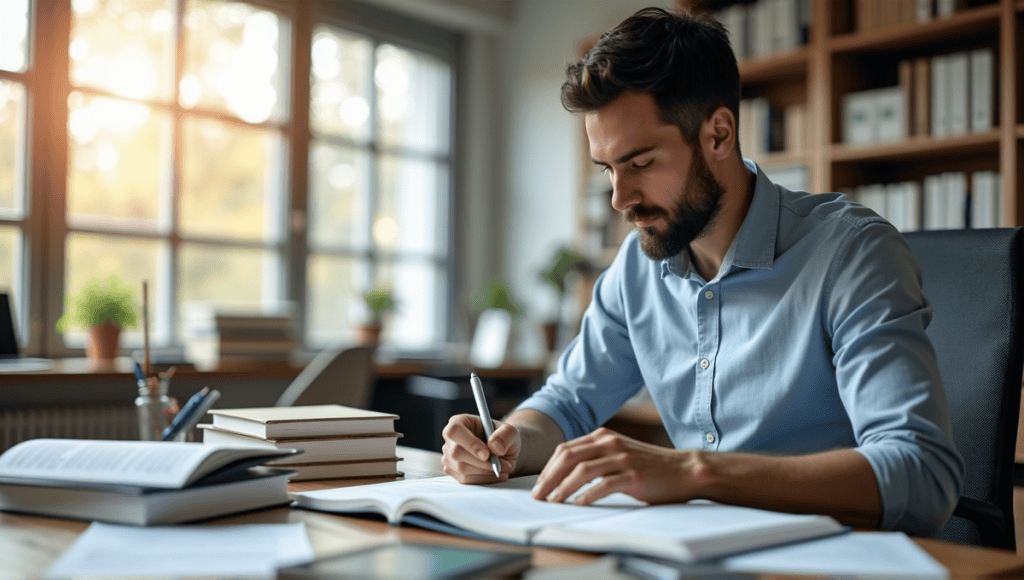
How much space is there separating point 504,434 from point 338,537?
36cm

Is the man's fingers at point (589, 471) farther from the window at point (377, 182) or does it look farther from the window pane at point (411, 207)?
the window pane at point (411, 207)

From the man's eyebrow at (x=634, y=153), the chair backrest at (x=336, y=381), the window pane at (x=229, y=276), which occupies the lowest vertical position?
the chair backrest at (x=336, y=381)

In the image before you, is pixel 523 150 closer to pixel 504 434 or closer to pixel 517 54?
pixel 517 54

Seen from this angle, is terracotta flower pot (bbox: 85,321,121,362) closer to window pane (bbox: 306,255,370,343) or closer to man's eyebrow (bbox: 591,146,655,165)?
window pane (bbox: 306,255,370,343)

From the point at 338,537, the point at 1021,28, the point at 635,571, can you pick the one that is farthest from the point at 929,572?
the point at 1021,28

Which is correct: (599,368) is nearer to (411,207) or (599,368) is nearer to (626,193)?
(626,193)

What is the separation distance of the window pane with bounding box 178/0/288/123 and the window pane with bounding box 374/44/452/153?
59 centimetres

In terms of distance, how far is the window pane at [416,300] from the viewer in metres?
4.48

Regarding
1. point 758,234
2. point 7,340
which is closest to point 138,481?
point 758,234

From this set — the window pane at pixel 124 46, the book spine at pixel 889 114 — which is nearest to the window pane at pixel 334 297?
the window pane at pixel 124 46

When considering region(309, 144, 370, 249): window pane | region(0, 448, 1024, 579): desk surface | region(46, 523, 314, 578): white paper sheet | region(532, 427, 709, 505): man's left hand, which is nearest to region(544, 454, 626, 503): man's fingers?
region(532, 427, 709, 505): man's left hand

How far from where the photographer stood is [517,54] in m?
4.73

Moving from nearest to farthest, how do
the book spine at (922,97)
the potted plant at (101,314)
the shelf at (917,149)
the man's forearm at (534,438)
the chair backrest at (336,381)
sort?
the man's forearm at (534,438)
the chair backrest at (336,381)
the shelf at (917,149)
the book spine at (922,97)
the potted plant at (101,314)

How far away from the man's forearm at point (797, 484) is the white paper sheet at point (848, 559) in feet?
0.44
